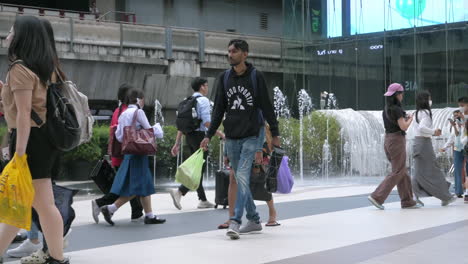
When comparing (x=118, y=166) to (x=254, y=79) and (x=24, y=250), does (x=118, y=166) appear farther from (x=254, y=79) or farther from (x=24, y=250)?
(x=24, y=250)

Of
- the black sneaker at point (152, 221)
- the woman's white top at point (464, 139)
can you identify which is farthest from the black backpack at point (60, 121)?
the woman's white top at point (464, 139)

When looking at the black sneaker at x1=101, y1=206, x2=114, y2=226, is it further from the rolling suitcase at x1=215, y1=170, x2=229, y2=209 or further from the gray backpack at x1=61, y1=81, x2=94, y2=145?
the gray backpack at x1=61, y1=81, x2=94, y2=145

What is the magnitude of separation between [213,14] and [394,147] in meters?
32.3

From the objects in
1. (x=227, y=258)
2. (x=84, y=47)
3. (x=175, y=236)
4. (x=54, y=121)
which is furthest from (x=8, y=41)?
(x=84, y=47)

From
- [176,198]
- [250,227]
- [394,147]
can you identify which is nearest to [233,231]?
[250,227]

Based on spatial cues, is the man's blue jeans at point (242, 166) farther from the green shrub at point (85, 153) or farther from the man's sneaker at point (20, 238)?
the green shrub at point (85, 153)

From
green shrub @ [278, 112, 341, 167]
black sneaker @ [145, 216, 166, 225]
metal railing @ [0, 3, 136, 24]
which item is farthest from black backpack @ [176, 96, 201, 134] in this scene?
metal railing @ [0, 3, 136, 24]

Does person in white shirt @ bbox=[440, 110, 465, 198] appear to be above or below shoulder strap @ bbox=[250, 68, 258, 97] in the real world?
below

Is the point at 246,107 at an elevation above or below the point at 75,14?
below

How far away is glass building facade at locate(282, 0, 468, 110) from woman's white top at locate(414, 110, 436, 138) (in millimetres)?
19602

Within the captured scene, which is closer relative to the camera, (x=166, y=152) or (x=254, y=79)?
(x=254, y=79)

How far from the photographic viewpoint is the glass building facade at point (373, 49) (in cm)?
3023

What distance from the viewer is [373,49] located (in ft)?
109

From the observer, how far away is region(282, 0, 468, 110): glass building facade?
30.2 m
